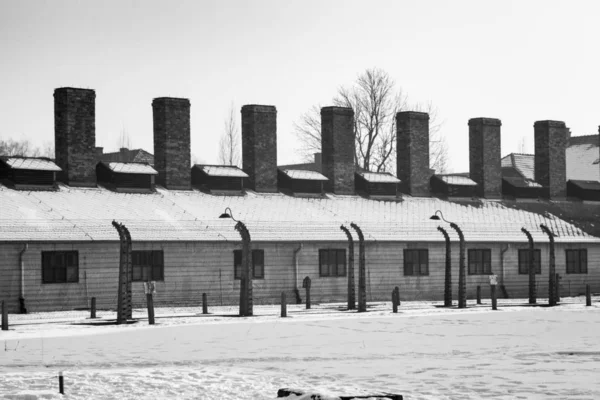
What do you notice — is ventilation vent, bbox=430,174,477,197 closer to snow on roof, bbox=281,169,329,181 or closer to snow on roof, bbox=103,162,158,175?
snow on roof, bbox=281,169,329,181

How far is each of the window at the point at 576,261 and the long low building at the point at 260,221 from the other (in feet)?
0.19

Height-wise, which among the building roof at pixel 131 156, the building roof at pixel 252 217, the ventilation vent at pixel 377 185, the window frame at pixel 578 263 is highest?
the building roof at pixel 131 156

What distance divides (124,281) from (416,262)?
54.0ft

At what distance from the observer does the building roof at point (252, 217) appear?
38281mm

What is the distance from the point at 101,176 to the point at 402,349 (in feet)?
79.6

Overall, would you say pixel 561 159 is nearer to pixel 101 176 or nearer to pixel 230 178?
pixel 230 178

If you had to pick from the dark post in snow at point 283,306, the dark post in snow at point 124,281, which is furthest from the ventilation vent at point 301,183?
the dark post in snow at point 124,281

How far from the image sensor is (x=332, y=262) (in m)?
43.3

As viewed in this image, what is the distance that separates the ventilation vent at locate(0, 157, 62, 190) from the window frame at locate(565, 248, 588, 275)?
70.1 feet

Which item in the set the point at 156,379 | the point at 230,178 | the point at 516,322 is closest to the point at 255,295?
the point at 230,178

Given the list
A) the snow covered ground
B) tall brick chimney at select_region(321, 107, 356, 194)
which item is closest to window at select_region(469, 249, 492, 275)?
tall brick chimney at select_region(321, 107, 356, 194)

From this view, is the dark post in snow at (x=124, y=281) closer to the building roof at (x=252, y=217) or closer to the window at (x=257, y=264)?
the building roof at (x=252, y=217)

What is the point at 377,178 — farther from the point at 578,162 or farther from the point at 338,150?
the point at 578,162

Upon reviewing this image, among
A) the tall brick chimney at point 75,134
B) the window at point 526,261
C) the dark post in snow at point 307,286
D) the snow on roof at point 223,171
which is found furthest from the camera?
the window at point 526,261
